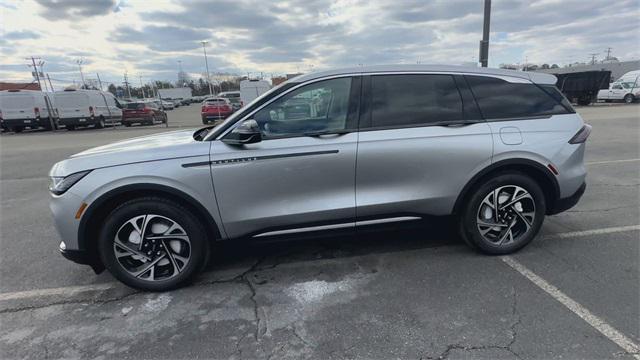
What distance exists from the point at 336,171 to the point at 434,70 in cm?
136

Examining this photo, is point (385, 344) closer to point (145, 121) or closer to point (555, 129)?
point (555, 129)

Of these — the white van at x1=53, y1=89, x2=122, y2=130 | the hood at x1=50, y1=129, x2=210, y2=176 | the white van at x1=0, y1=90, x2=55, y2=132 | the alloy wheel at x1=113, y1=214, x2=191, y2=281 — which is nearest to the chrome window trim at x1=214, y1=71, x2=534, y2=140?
the hood at x1=50, y1=129, x2=210, y2=176

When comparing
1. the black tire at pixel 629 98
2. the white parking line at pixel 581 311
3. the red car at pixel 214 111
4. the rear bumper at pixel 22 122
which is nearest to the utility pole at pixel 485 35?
the white parking line at pixel 581 311

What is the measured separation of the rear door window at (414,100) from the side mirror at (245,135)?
Answer: 40.0 inches

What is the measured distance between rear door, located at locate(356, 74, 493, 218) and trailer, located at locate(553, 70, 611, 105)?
2985 cm

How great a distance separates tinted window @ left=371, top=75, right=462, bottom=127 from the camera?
337 centimetres

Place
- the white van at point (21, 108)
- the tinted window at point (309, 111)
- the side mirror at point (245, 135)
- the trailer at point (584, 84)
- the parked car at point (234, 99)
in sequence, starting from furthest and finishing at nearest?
the parked car at point (234, 99) < the trailer at point (584, 84) < the white van at point (21, 108) < the tinted window at point (309, 111) < the side mirror at point (245, 135)

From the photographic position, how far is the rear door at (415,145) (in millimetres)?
3312

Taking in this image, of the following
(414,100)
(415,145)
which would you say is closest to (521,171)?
(415,145)

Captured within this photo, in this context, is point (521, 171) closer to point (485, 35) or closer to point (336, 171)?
point (336, 171)

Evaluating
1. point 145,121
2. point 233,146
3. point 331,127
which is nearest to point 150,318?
point 233,146

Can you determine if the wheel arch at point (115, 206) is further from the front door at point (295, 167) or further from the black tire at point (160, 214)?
the front door at point (295, 167)

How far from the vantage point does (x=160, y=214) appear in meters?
3.11

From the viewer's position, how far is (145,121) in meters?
23.9
